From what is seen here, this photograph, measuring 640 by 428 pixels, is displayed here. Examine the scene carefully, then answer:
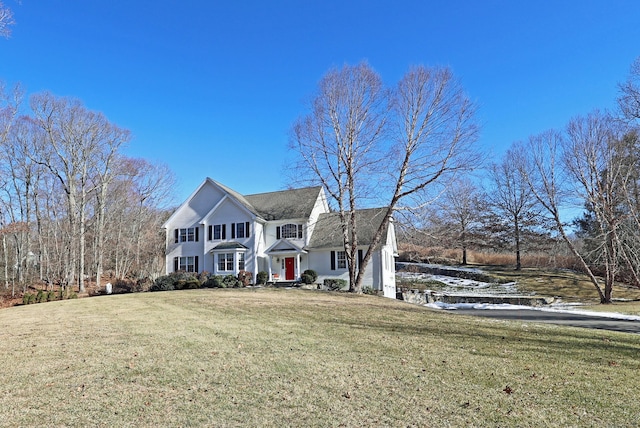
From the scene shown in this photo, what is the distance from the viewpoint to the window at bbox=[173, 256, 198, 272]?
31.3 m

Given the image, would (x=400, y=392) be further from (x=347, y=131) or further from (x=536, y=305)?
(x=536, y=305)

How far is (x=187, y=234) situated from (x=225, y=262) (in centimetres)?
451

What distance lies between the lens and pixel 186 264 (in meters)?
31.6

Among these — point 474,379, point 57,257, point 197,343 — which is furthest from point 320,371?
point 57,257

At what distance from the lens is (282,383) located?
5.86 meters

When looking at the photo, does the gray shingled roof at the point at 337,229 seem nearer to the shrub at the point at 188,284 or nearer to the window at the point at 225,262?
the window at the point at 225,262

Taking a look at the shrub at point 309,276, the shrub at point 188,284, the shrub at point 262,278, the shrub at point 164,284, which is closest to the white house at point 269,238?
the shrub at point 262,278

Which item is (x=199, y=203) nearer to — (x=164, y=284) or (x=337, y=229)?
(x=164, y=284)

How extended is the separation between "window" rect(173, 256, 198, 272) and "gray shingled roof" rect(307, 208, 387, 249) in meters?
9.03

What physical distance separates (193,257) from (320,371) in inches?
1058

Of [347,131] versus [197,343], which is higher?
[347,131]

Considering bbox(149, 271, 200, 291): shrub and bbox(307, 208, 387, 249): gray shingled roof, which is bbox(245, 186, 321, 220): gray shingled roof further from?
bbox(149, 271, 200, 291): shrub

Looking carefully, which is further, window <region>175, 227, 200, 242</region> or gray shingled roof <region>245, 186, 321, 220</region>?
window <region>175, 227, 200, 242</region>

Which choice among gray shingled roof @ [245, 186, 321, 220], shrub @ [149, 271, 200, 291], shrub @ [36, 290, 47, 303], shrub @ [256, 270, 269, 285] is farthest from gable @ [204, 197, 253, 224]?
shrub @ [36, 290, 47, 303]
